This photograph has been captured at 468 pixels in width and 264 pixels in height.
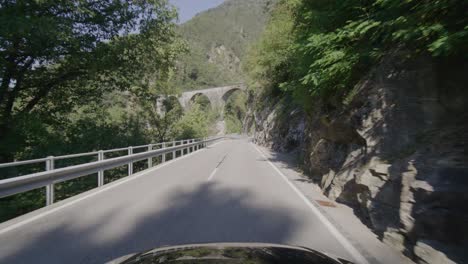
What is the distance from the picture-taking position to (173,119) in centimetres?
3303

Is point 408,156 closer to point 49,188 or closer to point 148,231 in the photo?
point 148,231

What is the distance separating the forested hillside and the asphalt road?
38.9 inches

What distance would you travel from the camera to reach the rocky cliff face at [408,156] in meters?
3.94

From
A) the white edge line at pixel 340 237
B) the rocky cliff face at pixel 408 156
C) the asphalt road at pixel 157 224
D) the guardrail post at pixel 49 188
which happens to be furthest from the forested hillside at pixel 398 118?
the guardrail post at pixel 49 188

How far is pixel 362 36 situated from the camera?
7703mm

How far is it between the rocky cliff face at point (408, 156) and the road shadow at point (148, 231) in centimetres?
153

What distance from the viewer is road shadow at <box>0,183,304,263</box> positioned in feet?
13.3

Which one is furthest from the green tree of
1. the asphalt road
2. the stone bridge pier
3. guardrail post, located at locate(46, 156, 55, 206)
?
the stone bridge pier

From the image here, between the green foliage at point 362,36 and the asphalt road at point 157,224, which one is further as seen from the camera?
the green foliage at point 362,36

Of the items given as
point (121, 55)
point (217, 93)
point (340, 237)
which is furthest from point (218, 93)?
point (340, 237)

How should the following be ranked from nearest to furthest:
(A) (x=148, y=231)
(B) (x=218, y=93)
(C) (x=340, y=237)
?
(C) (x=340, y=237) < (A) (x=148, y=231) < (B) (x=218, y=93)

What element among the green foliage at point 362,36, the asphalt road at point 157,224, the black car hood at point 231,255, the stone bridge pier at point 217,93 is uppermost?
the stone bridge pier at point 217,93

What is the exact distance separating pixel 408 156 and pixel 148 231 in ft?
14.6

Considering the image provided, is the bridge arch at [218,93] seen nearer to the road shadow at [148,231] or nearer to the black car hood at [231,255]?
the road shadow at [148,231]
